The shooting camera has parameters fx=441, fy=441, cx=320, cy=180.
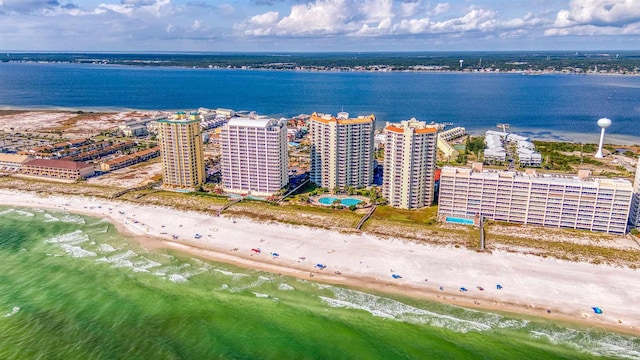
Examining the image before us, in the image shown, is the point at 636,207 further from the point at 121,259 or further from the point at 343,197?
the point at 121,259

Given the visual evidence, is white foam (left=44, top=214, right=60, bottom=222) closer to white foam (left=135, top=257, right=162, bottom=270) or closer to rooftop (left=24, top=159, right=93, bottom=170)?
rooftop (left=24, top=159, right=93, bottom=170)

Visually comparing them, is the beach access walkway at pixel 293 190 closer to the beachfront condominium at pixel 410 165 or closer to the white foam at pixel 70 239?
the beachfront condominium at pixel 410 165

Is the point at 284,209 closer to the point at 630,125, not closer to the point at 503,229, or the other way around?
the point at 503,229

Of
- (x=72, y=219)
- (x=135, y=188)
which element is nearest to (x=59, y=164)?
(x=135, y=188)

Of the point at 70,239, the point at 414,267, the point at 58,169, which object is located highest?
the point at 58,169

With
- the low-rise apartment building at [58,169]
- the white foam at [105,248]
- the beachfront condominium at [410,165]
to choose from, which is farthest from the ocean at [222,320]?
the low-rise apartment building at [58,169]
